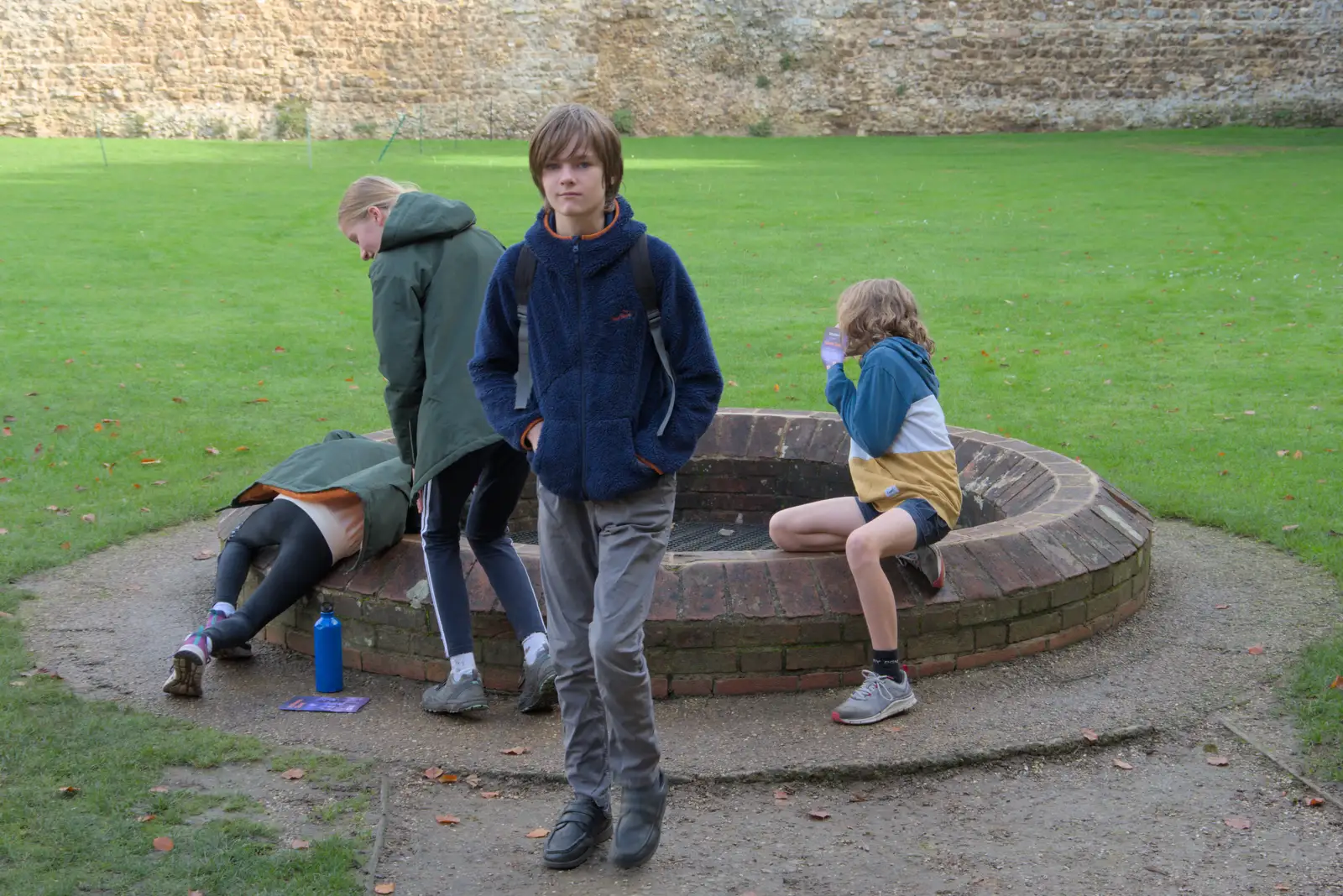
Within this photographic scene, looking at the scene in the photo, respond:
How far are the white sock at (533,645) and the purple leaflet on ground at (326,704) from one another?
0.60m

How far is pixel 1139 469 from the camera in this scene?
8258mm

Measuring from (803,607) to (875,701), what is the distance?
1.34 ft

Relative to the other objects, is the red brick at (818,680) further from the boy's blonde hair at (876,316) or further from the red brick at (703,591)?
the boy's blonde hair at (876,316)

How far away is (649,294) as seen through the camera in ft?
12.3

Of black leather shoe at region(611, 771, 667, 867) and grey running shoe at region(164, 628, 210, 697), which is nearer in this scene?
black leather shoe at region(611, 771, 667, 867)

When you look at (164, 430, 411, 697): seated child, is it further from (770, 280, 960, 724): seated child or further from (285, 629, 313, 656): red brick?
(770, 280, 960, 724): seated child

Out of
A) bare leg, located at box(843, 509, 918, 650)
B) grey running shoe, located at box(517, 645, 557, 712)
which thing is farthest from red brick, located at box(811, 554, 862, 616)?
grey running shoe, located at box(517, 645, 557, 712)

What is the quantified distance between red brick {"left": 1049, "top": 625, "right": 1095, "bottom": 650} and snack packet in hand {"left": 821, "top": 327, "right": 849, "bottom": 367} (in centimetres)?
135

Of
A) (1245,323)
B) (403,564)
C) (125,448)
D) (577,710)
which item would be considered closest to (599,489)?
(577,710)

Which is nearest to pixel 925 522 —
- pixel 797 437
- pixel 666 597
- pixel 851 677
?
pixel 851 677

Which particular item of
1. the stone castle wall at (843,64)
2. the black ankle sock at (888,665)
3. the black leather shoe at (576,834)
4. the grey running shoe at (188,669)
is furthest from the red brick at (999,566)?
the stone castle wall at (843,64)

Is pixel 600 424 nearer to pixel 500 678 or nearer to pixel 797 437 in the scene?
pixel 500 678

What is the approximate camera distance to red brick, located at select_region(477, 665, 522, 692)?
16.6 feet

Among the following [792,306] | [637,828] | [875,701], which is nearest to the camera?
[637,828]
